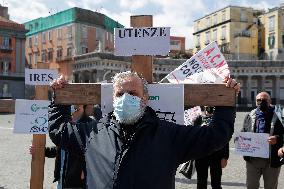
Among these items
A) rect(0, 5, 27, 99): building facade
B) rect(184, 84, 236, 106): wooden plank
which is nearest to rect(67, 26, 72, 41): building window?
rect(0, 5, 27, 99): building facade

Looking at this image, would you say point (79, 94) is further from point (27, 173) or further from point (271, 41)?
point (271, 41)

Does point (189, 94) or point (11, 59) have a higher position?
point (11, 59)

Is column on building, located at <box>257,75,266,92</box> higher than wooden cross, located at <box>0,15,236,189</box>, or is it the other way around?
column on building, located at <box>257,75,266,92</box>

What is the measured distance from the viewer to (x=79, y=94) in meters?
3.12

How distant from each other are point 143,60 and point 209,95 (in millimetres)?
619

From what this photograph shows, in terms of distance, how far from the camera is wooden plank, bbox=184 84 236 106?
9.27ft

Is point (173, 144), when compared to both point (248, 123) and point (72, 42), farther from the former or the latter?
point (72, 42)

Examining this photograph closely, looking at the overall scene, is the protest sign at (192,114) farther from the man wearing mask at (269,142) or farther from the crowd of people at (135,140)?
the crowd of people at (135,140)

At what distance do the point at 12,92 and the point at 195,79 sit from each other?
5489cm

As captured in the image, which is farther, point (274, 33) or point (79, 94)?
point (274, 33)

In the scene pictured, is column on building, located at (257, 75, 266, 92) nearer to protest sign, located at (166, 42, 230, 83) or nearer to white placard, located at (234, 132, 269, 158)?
white placard, located at (234, 132, 269, 158)

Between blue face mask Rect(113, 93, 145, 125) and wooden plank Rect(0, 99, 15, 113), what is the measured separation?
256 cm

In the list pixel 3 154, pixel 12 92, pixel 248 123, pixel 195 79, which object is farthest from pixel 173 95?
pixel 12 92

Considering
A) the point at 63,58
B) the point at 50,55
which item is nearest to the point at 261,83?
the point at 63,58
